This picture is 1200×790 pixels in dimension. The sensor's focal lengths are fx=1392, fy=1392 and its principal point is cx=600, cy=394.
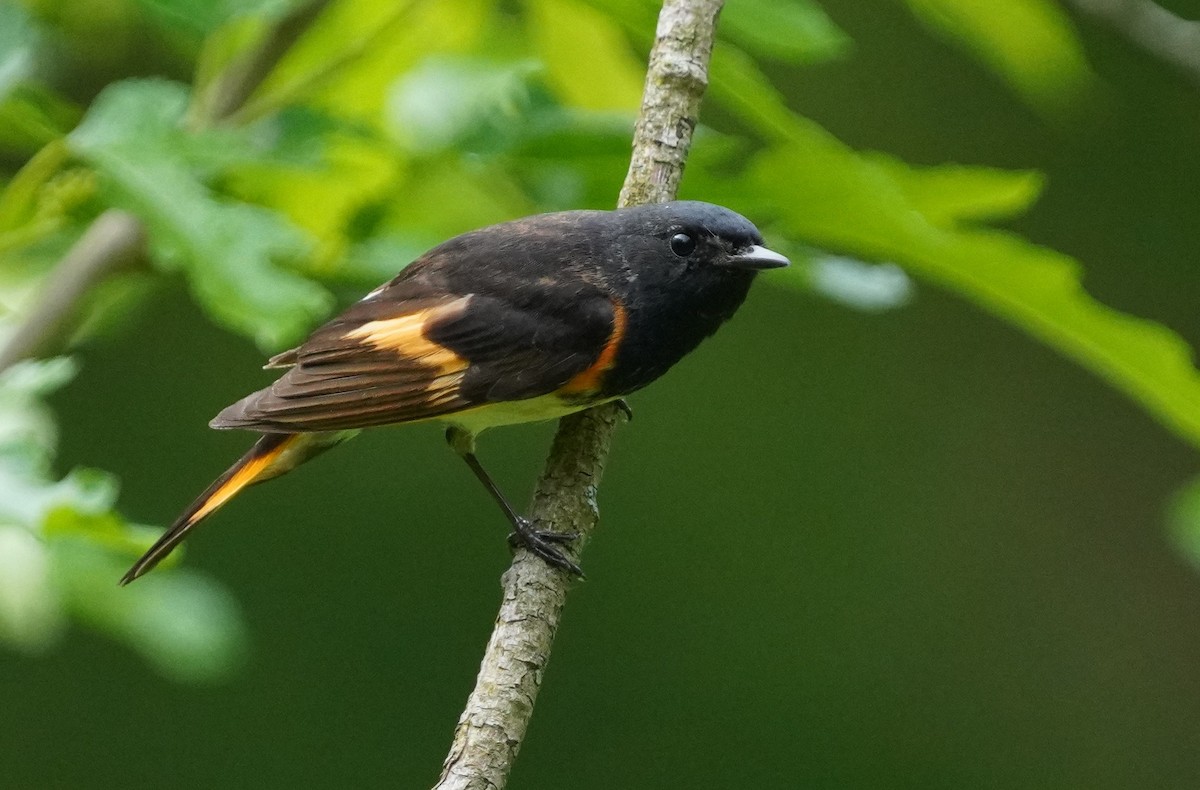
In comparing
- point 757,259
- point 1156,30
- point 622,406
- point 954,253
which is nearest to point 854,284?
point 757,259

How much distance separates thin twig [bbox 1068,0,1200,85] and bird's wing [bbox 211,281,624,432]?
4.32 ft

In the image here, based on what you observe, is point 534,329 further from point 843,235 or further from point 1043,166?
point 1043,166

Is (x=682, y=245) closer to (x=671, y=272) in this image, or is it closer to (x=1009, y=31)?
(x=671, y=272)

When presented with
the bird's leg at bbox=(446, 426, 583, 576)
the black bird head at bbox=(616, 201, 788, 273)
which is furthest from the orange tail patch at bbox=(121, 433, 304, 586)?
the black bird head at bbox=(616, 201, 788, 273)

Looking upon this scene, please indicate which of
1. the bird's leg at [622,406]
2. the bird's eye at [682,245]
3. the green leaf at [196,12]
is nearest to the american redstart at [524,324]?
the bird's eye at [682,245]

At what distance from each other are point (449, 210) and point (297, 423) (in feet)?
1.67

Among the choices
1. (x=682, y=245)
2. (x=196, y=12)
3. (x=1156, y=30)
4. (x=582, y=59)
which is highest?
(x=1156, y=30)

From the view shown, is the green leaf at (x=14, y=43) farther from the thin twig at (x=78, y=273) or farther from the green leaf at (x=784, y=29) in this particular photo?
the green leaf at (x=784, y=29)

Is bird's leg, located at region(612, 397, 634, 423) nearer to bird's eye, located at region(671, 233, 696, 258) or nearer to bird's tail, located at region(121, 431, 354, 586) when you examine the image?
bird's eye, located at region(671, 233, 696, 258)

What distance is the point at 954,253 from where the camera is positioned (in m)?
1.96

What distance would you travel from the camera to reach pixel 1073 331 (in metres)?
→ 1.97

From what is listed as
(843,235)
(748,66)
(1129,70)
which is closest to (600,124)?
(748,66)

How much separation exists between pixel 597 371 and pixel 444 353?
28cm

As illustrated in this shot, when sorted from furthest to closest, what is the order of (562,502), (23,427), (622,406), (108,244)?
(622,406) → (562,502) → (108,244) → (23,427)
